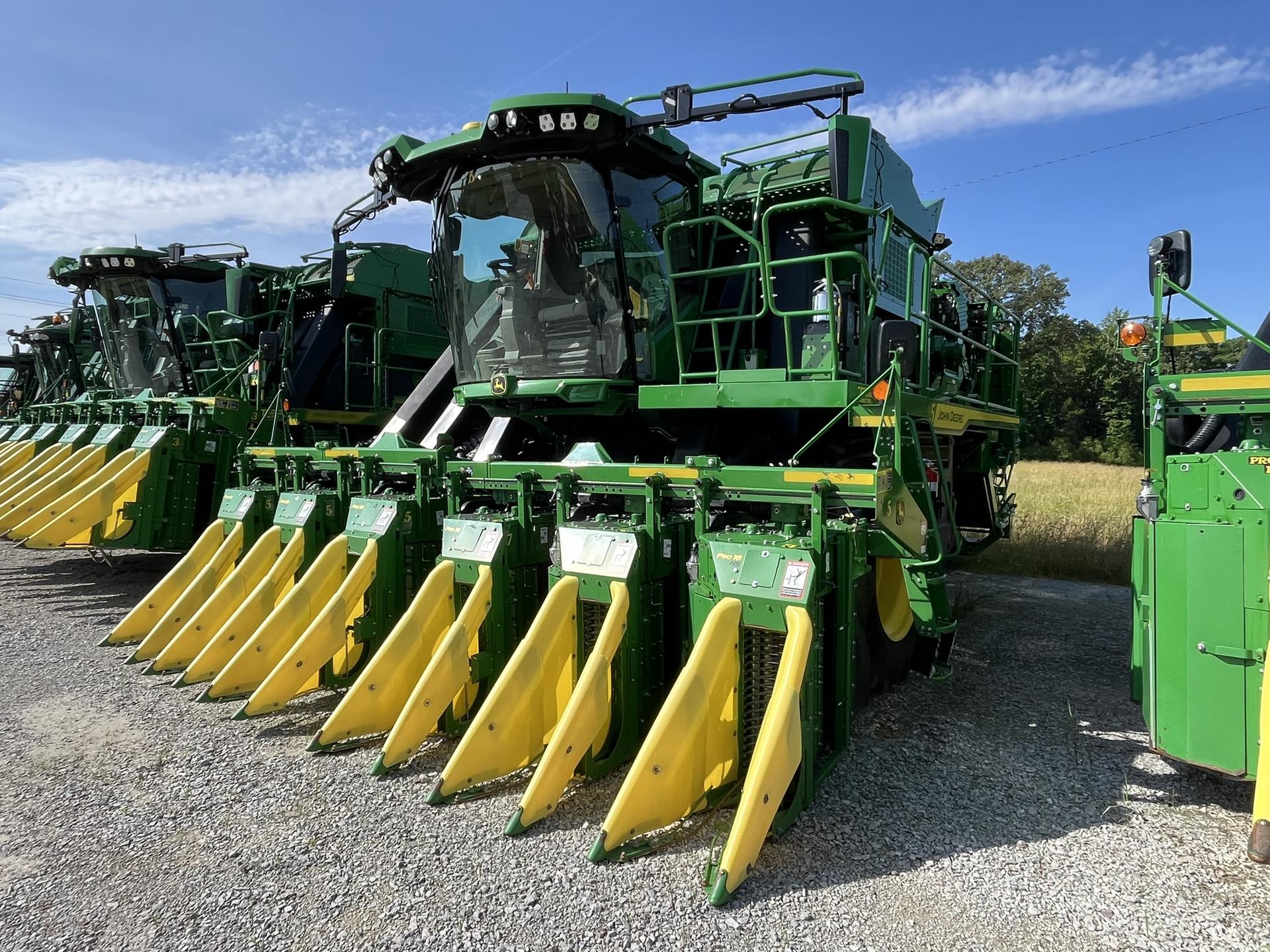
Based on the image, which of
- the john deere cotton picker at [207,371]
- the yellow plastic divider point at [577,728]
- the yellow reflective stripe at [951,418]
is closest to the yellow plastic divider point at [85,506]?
the john deere cotton picker at [207,371]

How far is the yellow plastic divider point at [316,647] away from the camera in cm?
450

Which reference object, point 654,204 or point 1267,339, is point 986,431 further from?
point 654,204

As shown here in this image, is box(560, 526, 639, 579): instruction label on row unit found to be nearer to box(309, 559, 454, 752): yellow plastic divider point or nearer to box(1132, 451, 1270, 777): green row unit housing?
box(309, 559, 454, 752): yellow plastic divider point

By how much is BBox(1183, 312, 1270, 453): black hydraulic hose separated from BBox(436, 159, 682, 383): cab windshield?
3380 millimetres

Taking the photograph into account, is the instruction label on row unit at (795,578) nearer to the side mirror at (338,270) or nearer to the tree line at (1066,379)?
the side mirror at (338,270)

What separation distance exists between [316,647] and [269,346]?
5.45m

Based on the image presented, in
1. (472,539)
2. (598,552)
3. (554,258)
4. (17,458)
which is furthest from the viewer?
(17,458)

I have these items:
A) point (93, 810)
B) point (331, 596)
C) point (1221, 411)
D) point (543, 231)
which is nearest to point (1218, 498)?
point (1221, 411)

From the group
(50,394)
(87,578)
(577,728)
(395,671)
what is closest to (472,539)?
(395,671)

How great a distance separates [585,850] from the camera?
123 inches

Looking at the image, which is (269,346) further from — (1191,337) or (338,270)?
(1191,337)

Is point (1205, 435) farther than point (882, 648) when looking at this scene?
No

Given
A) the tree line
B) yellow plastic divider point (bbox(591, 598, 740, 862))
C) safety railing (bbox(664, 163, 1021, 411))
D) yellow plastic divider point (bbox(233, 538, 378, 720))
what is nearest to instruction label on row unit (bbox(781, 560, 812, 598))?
yellow plastic divider point (bbox(591, 598, 740, 862))

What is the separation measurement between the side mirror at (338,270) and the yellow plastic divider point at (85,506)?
3509 millimetres
